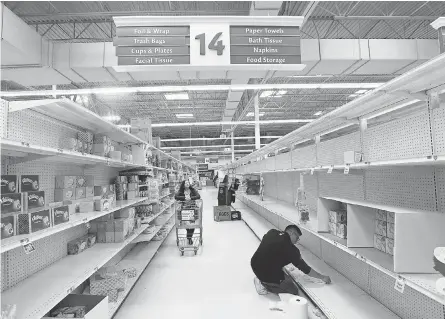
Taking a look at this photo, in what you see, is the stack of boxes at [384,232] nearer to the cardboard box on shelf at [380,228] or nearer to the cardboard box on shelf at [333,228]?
the cardboard box on shelf at [380,228]

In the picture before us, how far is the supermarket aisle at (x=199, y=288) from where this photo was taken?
353 cm

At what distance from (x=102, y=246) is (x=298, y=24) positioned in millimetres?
3962

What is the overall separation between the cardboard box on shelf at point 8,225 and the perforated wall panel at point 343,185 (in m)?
3.25

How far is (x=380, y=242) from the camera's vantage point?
2.72 metres

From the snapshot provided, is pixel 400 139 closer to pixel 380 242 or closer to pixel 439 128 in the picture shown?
pixel 439 128

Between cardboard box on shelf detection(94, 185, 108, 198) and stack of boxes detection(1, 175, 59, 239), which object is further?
cardboard box on shelf detection(94, 185, 108, 198)

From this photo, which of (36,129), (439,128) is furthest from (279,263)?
(36,129)

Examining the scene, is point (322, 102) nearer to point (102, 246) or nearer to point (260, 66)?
point (260, 66)

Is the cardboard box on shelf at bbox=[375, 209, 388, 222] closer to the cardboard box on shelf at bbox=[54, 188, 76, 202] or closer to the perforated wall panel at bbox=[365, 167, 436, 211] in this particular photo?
the perforated wall panel at bbox=[365, 167, 436, 211]

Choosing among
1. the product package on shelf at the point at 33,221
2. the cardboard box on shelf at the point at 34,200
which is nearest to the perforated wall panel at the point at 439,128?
the product package on shelf at the point at 33,221

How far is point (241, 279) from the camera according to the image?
4.61 metres

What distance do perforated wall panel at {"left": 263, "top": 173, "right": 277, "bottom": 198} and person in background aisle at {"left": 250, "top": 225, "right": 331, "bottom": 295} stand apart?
477cm

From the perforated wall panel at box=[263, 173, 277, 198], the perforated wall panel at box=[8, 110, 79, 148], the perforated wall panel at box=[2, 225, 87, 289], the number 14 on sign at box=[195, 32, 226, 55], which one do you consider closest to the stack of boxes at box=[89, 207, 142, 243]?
the perforated wall panel at box=[2, 225, 87, 289]

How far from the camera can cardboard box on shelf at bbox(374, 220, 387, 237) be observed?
2.69 meters
